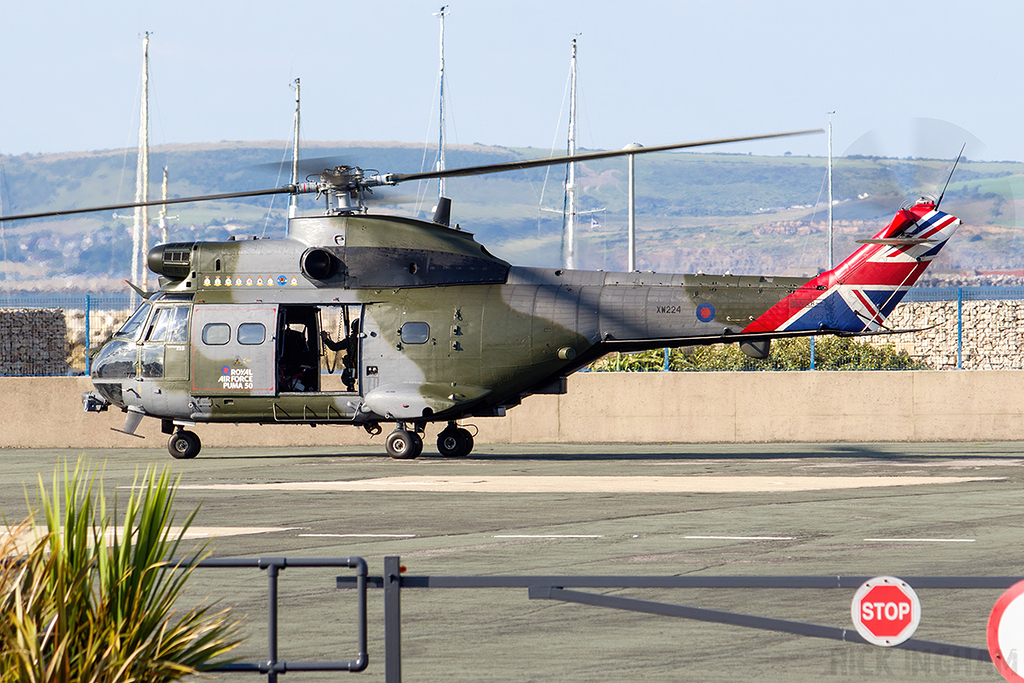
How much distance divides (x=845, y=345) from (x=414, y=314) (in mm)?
11785

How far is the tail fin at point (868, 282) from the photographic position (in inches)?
766

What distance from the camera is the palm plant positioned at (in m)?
5.02

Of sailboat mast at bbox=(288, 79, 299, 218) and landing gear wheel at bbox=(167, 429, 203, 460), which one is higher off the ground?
sailboat mast at bbox=(288, 79, 299, 218)

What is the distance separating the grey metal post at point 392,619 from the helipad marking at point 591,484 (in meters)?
10.6

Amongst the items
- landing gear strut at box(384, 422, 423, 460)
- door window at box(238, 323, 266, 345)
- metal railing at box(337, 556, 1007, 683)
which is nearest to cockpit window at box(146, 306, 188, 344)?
door window at box(238, 323, 266, 345)

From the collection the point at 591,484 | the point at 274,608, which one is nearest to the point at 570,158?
the point at 591,484

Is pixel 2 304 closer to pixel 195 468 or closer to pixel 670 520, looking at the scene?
pixel 195 468

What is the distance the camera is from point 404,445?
Answer: 20703mm

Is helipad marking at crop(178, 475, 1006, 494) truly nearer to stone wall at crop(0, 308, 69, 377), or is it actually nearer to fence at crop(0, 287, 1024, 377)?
fence at crop(0, 287, 1024, 377)

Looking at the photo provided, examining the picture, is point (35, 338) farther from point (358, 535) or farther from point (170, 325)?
point (358, 535)

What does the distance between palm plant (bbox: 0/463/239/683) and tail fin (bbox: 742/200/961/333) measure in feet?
49.7

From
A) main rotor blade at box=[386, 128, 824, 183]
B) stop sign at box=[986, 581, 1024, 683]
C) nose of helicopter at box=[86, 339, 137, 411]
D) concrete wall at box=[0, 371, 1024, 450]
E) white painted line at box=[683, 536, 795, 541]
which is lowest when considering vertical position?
white painted line at box=[683, 536, 795, 541]

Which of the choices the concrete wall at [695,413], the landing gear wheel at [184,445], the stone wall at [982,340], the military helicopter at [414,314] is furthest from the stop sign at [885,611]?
the stone wall at [982,340]

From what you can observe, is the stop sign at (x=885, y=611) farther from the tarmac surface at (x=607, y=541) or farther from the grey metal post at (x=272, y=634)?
the grey metal post at (x=272, y=634)
